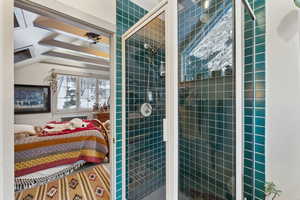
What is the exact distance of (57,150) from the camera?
289cm

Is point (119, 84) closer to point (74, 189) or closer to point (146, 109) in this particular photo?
point (146, 109)

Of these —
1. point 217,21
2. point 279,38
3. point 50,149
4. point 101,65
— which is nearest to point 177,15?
point 217,21

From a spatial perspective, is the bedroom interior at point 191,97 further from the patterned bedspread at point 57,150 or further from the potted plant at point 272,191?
the patterned bedspread at point 57,150

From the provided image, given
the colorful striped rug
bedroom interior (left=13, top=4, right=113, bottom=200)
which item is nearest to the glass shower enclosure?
bedroom interior (left=13, top=4, right=113, bottom=200)

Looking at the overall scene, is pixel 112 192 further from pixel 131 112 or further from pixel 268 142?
pixel 268 142

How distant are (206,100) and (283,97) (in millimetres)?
571

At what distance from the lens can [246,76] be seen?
1.29m

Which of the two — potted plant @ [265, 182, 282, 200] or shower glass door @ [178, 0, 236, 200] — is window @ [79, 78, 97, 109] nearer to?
shower glass door @ [178, 0, 236, 200]

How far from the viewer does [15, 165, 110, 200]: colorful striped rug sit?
2176 mm

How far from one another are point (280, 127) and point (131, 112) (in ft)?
4.57

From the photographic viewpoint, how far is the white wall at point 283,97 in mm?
1189

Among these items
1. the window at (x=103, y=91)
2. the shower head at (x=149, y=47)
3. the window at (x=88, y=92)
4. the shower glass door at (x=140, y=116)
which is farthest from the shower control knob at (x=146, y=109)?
the window at (x=103, y=91)

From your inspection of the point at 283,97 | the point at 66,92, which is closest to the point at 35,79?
the point at 66,92

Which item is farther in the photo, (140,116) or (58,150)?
(58,150)
